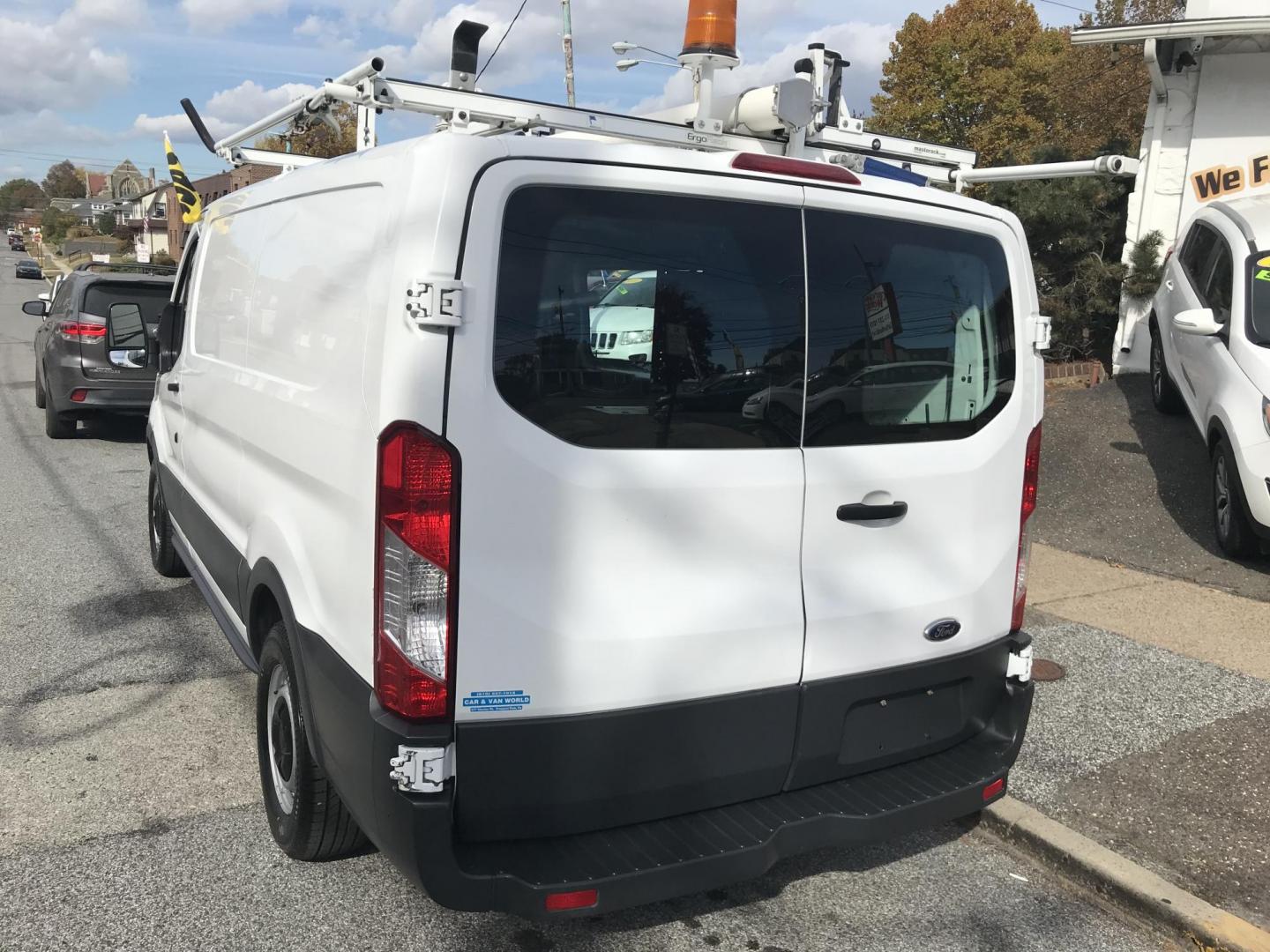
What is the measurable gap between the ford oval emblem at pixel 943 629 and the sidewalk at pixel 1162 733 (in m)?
1.12

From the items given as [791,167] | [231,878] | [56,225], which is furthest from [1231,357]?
[56,225]

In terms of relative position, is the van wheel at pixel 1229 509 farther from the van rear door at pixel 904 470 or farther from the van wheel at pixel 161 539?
the van wheel at pixel 161 539

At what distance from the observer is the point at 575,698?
2.56m

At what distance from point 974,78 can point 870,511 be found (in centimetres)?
3513

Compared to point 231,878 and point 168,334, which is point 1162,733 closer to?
point 231,878

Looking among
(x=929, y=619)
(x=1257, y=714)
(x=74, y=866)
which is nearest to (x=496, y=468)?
(x=929, y=619)

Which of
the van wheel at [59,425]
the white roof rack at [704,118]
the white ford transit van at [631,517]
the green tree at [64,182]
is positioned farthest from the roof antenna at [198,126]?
the green tree at [64,182]

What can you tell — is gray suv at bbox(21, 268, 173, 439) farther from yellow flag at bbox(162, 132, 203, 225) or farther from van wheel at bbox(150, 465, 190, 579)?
van wheel at bbox(150, 465, 190, 579)

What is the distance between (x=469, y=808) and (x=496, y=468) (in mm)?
808

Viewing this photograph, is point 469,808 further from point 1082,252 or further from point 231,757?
point 1082,252

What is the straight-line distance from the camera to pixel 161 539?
252 inches

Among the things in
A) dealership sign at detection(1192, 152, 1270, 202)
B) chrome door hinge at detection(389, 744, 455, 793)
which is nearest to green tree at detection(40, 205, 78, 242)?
dealership sign at detection(1192, 152, 1270, 202)

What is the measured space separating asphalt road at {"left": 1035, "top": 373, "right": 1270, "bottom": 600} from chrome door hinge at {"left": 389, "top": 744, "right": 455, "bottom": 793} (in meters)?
5.78

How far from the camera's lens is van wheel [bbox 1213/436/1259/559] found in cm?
679
